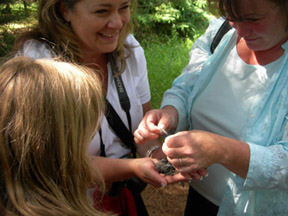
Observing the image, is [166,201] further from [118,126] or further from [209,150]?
[209,150]

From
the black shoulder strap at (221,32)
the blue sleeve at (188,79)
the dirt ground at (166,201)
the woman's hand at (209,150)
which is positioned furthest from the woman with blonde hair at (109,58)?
the dirt ground at (166,201)

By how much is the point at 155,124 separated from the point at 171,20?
7.74 m

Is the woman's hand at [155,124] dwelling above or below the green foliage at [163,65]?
above

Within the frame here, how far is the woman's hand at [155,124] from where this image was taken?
72.9 inches

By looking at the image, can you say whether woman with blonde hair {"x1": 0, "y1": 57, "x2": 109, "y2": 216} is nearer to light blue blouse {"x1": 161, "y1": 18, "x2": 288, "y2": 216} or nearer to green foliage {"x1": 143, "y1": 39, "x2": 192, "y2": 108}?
light blue blouse {"x1": 161, "y1": 18, "x2": 288, "y2": 216}

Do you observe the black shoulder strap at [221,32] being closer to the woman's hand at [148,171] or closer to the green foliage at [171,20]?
the woman's hand at [148,171]

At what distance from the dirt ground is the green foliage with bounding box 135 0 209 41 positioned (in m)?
6.04

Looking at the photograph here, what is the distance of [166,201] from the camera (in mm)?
3547

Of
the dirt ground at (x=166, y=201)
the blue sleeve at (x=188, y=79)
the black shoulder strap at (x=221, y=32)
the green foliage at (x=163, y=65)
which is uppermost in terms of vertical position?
the black shoulder strap at (x=221, y=32)

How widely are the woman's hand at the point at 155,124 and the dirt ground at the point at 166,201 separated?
1.62 meters

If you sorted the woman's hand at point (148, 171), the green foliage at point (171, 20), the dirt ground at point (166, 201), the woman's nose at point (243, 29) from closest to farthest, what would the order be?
1. the woman's nose at point (243, 29)
2. the woman's hand at point (148, 171)
3. the dirt ground at point (166, 201)
4. the green foliage at point (171, 20)

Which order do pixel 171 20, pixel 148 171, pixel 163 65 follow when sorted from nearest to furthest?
pixel 148 171 → pixel 163 65 → pixel 171 20

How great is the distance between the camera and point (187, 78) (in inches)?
83.8

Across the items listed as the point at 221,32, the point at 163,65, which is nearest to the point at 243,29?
the point at 221,32
